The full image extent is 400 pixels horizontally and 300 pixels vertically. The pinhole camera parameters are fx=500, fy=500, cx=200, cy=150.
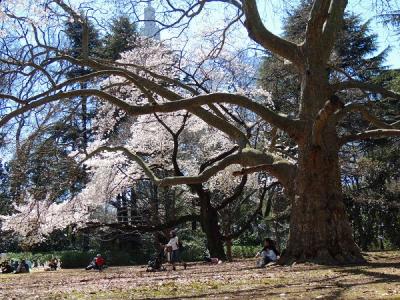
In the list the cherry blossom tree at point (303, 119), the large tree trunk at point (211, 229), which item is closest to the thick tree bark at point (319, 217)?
the cherry blossom tree at point (303, 119)

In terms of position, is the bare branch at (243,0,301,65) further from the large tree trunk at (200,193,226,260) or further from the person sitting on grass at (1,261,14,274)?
the person sitting on grass at (1,261,14,274)

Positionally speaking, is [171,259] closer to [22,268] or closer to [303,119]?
[303,119]

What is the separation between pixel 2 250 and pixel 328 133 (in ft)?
124

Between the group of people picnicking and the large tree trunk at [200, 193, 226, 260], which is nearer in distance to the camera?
the group of people picnicking

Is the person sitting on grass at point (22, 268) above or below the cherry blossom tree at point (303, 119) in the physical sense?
below

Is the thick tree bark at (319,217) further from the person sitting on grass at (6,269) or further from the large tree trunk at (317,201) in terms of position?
the person sitting on grass at (6,269)

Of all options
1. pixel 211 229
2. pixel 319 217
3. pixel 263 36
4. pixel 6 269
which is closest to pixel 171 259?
pixel 211 229

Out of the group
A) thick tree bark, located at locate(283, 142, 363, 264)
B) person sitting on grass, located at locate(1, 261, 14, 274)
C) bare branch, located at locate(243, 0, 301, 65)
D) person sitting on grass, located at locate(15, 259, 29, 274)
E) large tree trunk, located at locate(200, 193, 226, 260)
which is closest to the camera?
thick tree bark, located at locate(283, 142, 363, 264)

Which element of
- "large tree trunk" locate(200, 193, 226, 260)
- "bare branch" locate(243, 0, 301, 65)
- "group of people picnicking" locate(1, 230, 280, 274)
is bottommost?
"group of people picnicking" locate(1, 230, 280, 274)

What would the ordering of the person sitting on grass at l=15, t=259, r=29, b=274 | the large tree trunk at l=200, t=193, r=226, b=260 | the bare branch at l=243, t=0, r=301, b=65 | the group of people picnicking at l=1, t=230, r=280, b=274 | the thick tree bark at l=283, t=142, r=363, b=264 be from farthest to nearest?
the person sitting on grass at l=15, t=259, r=29, b=274 < the large tree trunk at l=200, t=193, r=226, b=260 < the group of people picnicking at l=1, t=230, r=280, b=274 < the bare branch at l=243, t=0, r=301, b=65 < the thick tree bark at l=283, t=142, r=363, b=264

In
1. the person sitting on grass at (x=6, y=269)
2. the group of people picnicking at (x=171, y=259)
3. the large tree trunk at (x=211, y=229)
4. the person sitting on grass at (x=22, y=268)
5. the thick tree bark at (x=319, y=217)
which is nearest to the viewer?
the thick tree bark at (x=319, y=217)

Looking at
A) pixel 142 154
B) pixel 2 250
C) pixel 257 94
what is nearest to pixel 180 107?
pixel 257 94

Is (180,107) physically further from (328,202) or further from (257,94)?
(257,94)

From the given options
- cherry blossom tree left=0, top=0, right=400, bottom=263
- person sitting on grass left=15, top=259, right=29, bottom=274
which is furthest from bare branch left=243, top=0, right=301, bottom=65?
person sitting on grass left=15, top=259, right=29, bottom=274
